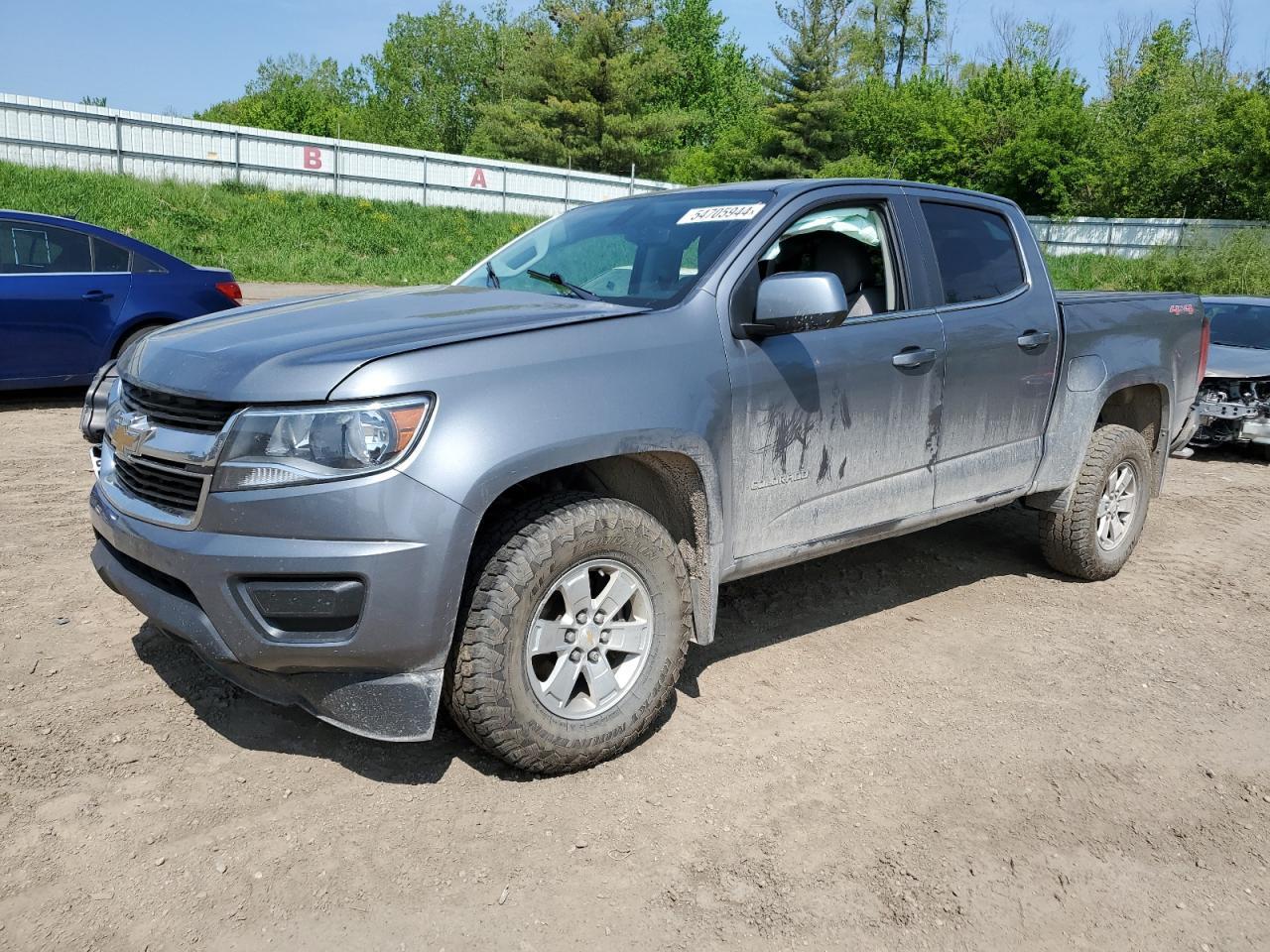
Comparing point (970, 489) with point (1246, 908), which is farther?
point (970, 489)

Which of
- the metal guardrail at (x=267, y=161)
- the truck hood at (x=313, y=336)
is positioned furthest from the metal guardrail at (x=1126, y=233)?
the truck hood at (x=313, y=336)

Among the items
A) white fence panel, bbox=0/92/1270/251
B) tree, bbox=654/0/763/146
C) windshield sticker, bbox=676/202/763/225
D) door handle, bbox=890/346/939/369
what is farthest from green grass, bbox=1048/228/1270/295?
tree, bbox=654/0/763/146

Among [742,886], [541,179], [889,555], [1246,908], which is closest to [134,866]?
[742,886]

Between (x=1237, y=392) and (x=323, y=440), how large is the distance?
9.03m

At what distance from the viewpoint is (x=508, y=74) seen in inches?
1876

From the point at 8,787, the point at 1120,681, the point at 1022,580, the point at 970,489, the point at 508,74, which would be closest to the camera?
the point at 8,787

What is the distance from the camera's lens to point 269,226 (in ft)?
78.9

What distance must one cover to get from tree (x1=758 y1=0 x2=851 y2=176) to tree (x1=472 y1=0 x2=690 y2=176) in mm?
4231

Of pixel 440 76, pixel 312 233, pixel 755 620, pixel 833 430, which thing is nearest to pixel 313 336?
pixel 833 430

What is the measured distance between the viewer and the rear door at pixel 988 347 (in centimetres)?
419

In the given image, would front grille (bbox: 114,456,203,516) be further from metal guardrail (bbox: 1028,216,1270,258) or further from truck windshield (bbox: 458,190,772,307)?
metal guardrail (bbox: 1028,216,1270,258)

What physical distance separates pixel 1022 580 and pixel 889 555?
676mm

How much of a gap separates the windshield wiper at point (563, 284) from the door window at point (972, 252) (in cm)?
150

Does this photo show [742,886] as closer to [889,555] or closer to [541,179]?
[889,555]
